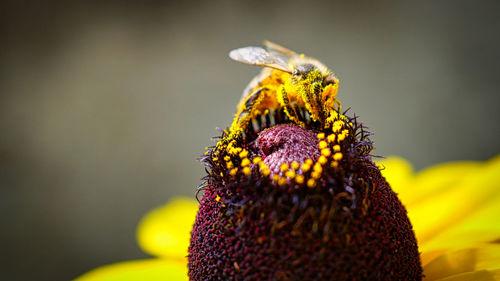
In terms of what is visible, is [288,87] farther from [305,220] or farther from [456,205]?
[456,205]

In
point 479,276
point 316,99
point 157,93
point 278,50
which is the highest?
point 157,93

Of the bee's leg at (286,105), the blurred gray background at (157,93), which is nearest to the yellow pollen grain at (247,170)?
the bee's leg at (286,105)

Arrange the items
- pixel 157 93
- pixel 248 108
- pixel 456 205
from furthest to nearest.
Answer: pixel 157 93
pixel 456 205
pixel 248 108

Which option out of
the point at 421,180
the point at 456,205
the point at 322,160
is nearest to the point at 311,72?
the point at 322,160

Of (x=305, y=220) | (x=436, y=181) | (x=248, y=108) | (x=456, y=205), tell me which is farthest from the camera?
(x=436, y=181)

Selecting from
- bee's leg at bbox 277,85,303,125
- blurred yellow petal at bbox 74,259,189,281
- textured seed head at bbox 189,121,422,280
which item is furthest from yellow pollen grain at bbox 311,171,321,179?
blurred yellow petal at bbox 74,259,189,281

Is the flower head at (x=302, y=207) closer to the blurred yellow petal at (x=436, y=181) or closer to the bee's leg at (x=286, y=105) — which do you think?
the bee's leg at (x=286, y=105)
